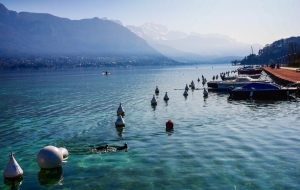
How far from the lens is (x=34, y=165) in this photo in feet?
63.0

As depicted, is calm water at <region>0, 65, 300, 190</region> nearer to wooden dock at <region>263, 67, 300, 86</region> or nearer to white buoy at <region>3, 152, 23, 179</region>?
white buoy at <region>3, 152, 23, 179</region>

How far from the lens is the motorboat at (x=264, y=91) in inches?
1909

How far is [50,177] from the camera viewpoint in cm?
1723

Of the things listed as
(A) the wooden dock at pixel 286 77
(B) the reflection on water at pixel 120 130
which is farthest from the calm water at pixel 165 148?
(A) the wooden dock at pixel 286 77

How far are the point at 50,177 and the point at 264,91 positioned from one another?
4115 cm

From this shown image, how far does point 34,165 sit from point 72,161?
2477 millimetres

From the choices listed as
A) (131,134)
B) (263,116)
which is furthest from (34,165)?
(263,116)

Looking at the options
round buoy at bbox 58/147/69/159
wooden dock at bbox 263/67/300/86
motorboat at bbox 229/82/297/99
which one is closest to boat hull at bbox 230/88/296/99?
motorboat at bbox 229/82/297/99

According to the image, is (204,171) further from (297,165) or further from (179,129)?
(179,129)

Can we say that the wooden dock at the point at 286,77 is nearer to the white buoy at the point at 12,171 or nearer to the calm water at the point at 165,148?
the calm water at the point at 165,148

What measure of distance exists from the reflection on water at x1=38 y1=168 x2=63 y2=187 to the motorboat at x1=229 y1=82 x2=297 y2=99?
1551 inches

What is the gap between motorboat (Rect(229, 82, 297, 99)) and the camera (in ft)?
159

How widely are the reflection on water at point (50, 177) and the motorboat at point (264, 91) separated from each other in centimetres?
3940

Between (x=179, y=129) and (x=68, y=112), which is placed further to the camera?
(x=68, y=112)
